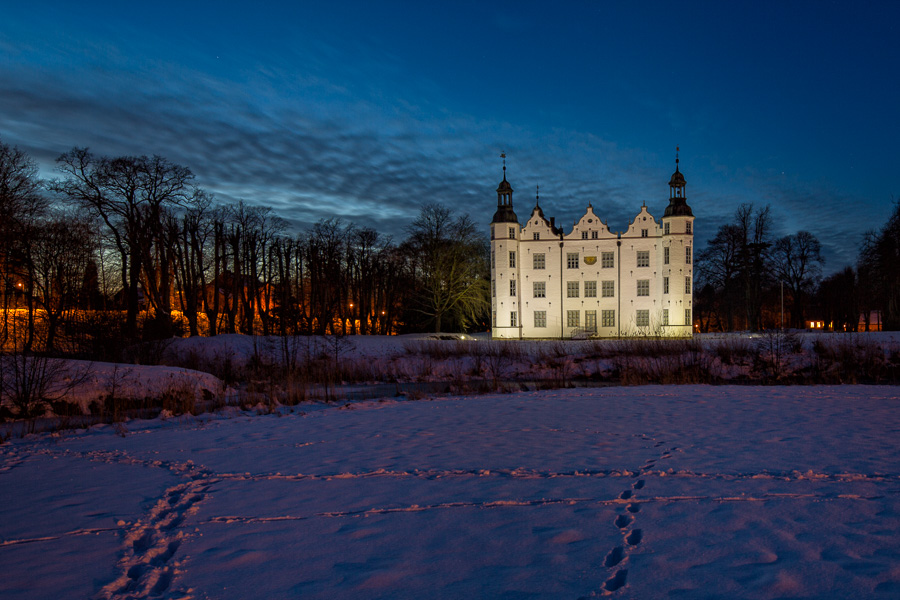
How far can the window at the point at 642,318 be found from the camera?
42.6 meters

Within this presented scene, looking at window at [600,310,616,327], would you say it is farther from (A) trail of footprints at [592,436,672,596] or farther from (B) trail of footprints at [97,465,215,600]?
(B) trail of footprints at [97,465,215,600]

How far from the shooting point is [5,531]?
5113mm

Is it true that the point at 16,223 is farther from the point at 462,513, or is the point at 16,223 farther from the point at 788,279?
the point at 788,279

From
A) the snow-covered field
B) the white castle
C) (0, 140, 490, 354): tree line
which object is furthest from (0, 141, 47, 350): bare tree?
the white castle

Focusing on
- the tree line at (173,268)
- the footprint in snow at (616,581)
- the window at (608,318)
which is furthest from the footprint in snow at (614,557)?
the window at (608,318)

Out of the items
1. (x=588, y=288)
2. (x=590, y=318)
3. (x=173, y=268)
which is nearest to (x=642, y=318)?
(x=590, y=318)

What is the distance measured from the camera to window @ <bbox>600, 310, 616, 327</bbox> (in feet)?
141

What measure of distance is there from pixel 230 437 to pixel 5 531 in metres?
4.80

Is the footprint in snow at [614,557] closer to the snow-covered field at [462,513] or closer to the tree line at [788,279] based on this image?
the snow-covered field at [462,513]

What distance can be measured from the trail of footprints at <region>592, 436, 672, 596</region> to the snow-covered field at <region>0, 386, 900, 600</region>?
0.02m

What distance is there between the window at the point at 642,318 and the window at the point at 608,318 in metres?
1.54

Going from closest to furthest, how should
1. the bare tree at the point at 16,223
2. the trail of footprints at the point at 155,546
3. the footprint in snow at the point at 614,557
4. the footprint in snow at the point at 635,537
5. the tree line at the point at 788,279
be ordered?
the trail of footprints at the point at 155,546, the footprint in snow at the point at 614,557, the footprint in snow at the point at 635,537, the bare tree at the point at 16,223, the tree line at the point at 788,279

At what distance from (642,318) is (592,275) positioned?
4.71 meters

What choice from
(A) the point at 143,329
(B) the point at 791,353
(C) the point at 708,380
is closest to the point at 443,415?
(C) the point at 708,380
